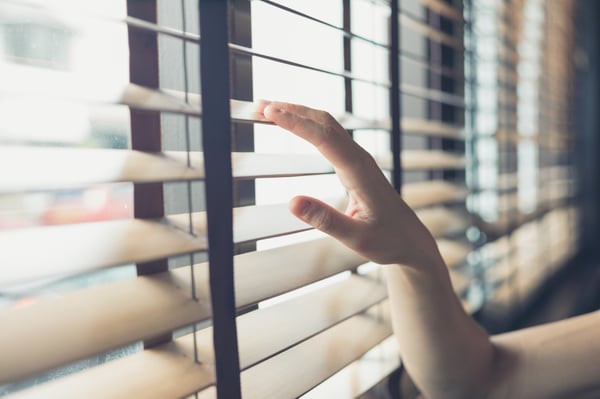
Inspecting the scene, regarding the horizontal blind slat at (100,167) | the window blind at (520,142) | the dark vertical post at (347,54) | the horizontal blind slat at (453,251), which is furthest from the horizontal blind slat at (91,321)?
the window blind at (520,142)

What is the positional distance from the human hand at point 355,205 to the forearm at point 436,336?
61mm

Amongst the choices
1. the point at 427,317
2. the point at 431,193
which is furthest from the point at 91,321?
the point at 431,193

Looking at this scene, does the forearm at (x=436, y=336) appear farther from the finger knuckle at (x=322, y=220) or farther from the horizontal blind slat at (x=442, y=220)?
the horizontal blind slat at (x=442, y=220)

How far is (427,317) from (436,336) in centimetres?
4

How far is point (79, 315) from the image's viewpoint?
18.7 inches

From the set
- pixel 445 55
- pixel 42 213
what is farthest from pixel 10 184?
pixel 445 55

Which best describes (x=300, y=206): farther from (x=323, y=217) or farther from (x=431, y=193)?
(x=431, y=193)

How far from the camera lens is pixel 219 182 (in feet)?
1.83

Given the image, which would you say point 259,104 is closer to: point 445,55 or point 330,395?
point 330,395

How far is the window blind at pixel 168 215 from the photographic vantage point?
448 mm

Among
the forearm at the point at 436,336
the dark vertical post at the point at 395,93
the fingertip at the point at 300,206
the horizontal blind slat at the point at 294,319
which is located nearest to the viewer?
the fingertip at the point at 300,206

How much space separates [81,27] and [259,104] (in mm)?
191

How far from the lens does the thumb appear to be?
0.53 m

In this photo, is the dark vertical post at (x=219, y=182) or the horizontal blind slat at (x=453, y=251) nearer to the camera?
the dark vertical post at (x=219, y=182)
